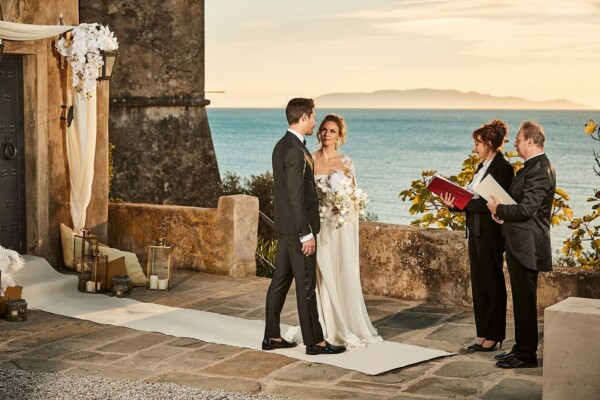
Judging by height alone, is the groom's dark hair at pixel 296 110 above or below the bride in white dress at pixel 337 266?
above

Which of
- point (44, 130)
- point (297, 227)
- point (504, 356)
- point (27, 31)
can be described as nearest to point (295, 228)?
point (297, 227)

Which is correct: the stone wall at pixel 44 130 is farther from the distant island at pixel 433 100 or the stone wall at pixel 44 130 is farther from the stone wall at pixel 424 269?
the distant island at pixel 433 100

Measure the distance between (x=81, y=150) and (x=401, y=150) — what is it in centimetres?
6637

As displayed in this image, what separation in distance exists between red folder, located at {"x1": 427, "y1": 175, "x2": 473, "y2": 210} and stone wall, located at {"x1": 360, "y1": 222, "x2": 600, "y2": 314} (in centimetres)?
197

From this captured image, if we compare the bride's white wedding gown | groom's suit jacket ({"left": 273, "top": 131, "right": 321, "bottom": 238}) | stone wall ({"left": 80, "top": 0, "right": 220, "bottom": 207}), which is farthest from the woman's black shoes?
stone wall ({"left": 80, "top": 0, "right": 220, "bottom": 207})

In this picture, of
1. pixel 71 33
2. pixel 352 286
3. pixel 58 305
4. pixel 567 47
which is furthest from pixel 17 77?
pixel 567 47

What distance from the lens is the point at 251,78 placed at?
64.9m

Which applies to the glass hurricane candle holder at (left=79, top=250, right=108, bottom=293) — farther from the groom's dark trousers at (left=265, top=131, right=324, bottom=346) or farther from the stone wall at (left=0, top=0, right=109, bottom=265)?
the groom's dark trousers at (left=265, top=131, right=324, bottom=346)

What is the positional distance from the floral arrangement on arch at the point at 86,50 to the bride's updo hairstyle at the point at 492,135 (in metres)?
4.66

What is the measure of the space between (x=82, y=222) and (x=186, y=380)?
4411 mm

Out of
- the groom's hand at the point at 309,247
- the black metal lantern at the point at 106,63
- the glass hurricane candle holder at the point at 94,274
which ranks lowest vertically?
the glass hurricane candle holder at the point at 94,274

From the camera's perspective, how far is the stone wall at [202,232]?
1103 centimetres

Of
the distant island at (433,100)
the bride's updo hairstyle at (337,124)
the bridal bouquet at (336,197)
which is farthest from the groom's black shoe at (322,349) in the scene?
the distant island at (433,100)

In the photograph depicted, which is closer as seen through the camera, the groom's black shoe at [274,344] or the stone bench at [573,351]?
the stone bench at [573,351]
